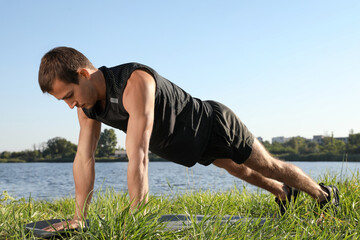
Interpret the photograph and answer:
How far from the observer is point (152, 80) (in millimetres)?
2717

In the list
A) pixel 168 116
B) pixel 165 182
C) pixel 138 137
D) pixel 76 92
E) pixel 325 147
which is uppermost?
pixel 76 92

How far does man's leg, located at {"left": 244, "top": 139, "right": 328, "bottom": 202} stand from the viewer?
11.1ft

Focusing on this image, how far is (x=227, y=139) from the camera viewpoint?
329 centimetres

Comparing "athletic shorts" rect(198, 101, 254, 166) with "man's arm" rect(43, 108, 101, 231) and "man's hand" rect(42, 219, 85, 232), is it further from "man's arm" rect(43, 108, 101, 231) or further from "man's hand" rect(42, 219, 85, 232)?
"man's hand" rect(42, 219, 85, 232)

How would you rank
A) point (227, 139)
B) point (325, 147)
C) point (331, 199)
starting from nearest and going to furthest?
1. point (227, 139)
2. point (331, 199)
3. point (325, 147)

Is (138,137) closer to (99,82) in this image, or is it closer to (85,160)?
(99,82)

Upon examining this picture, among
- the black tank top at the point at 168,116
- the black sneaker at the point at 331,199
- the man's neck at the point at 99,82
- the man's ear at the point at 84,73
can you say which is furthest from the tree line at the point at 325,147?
the man's ear at the point at 84,73

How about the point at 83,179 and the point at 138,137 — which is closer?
the point at 138,137

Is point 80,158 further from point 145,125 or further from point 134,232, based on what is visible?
point 134,232

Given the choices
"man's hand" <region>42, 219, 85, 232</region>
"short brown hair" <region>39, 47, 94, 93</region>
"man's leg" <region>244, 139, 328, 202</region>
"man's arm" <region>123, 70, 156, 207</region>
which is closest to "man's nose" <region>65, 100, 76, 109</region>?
"short brown hair" <region>39, 47, 94, 93</region>

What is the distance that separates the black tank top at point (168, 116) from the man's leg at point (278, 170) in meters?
0.52

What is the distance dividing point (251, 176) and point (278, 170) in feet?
1.27

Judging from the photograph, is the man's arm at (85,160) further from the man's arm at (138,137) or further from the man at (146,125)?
the man's arm at (138,137)

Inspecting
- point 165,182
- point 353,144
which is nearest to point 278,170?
point 165,182
